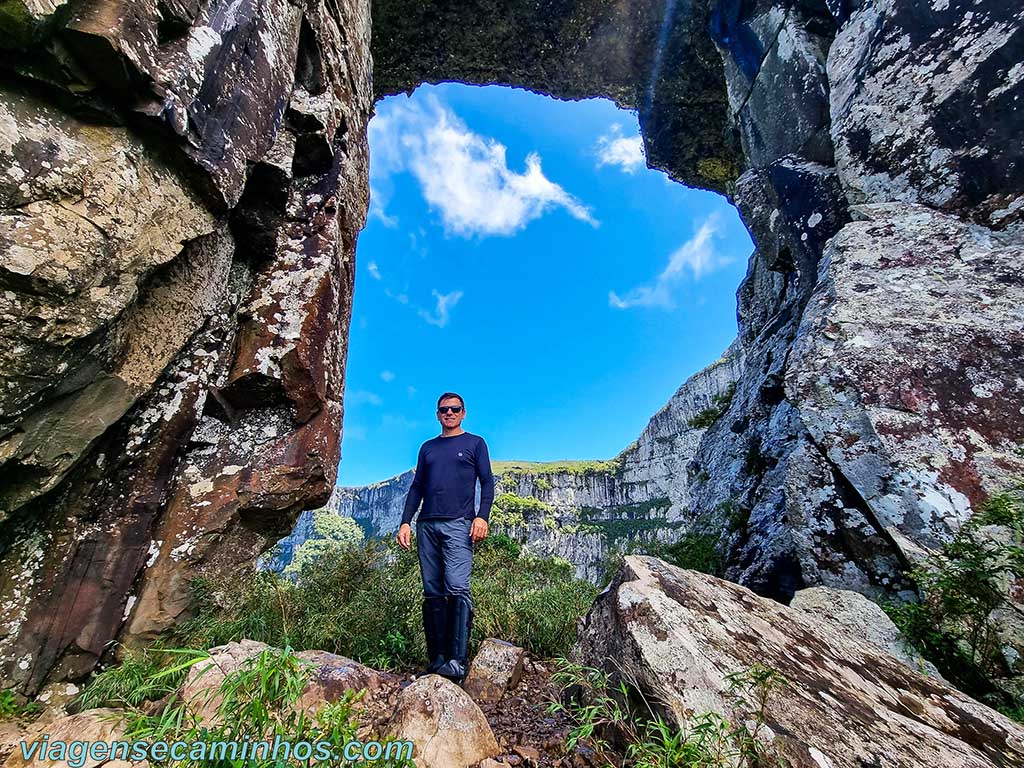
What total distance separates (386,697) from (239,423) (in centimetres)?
385

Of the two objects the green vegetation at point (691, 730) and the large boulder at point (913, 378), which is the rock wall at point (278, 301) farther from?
the green vegetation at point (691, 730)

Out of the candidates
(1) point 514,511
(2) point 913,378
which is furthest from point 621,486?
(2) point 913,378

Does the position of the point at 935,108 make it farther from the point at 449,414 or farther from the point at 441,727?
the point at 441,727

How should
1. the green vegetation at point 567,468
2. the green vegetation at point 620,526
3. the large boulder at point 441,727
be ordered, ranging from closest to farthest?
the large boulder at point 441,727
the green vegetation at point 620,526
the green vegetation at point 567,468

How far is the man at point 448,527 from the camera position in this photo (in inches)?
178

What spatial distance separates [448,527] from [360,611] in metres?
1.95

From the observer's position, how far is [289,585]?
5.67 m

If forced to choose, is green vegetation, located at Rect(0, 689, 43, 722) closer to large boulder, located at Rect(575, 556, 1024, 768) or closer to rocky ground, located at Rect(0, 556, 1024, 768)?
rocky ground, located at Rect(0, 556, 1024, 768)

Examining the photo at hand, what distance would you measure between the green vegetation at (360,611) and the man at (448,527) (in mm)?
742

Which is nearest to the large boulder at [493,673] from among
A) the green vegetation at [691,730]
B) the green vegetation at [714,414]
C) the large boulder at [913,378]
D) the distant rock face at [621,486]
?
the green vegetation at [691,730]

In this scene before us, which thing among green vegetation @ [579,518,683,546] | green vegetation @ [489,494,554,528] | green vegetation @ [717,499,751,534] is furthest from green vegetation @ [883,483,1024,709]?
green vegetation @ [579,518,683,546]

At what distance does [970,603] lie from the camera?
360 cm

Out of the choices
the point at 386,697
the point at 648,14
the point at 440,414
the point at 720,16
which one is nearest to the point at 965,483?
the point at 440,414

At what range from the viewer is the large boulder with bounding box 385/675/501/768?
290cm
